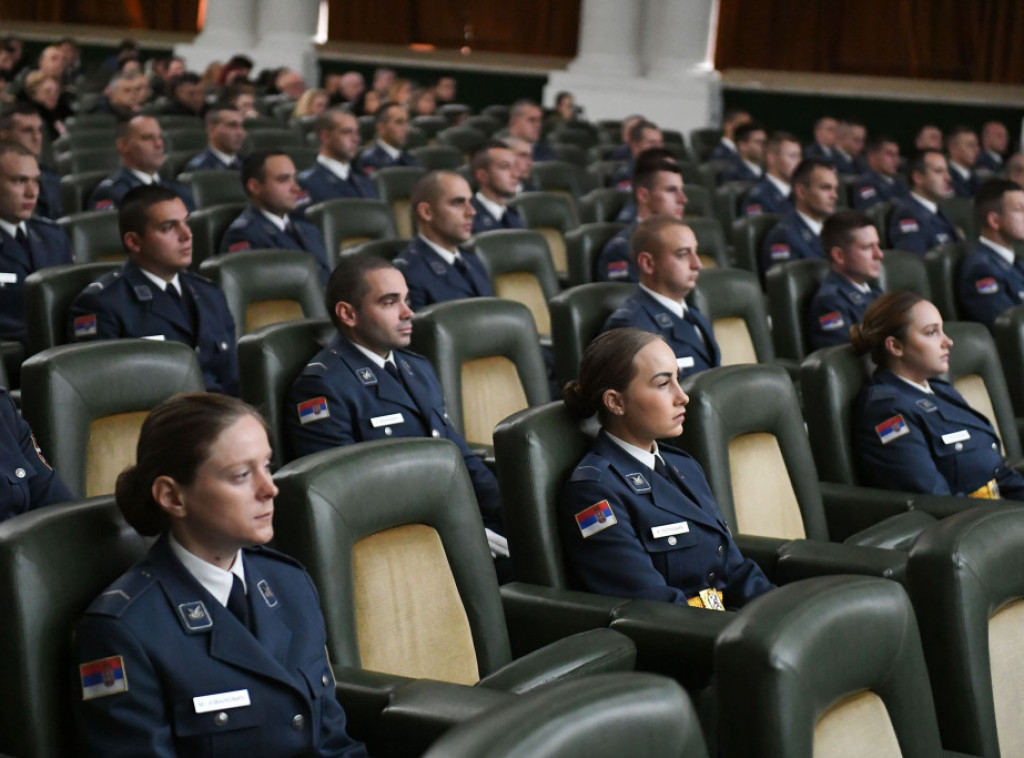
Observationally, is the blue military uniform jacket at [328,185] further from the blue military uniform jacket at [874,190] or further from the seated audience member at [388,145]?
the blue military uniform jacket at [874,190]

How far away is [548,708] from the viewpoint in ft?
3.86

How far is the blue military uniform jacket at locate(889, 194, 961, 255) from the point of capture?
21.6 ft

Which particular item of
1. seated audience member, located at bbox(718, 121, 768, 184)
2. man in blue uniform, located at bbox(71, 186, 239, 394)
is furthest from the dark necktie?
seated audience member, located at bbox(718, 121, 768, 184)

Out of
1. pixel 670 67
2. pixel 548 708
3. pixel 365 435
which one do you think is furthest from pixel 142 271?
pixel 670 67

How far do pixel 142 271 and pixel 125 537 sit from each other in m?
2.03

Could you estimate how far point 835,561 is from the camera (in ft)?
8.53

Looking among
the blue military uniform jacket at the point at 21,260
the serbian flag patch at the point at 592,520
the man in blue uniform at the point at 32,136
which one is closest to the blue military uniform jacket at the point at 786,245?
the blue military uniform jacket at the point at 21,260

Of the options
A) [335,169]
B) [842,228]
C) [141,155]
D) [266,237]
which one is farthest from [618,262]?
[335,169]

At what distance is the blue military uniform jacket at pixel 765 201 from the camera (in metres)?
7.05

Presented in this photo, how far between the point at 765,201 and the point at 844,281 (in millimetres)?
2591

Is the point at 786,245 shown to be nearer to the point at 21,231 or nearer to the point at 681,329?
the point at 681,329

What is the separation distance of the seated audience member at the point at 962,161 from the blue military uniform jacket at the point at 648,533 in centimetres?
668

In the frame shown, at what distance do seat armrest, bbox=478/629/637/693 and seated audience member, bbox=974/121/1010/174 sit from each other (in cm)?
836

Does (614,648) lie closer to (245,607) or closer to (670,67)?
(245,607)
